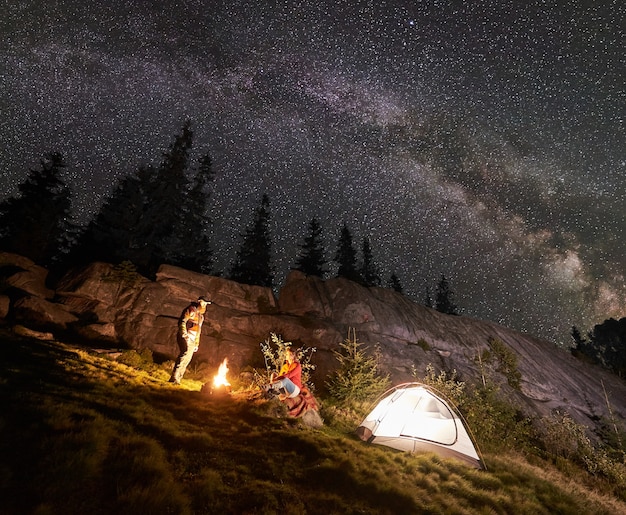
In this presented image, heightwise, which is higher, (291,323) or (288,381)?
(291,323)

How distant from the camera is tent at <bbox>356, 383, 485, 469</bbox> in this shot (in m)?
8.88

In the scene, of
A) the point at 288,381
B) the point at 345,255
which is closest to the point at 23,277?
the point at 288,381

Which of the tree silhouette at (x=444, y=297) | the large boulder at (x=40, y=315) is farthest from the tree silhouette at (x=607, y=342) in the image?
the large boulder at (x=40, y=315)

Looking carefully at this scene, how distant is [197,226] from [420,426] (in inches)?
1190

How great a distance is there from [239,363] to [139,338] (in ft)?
15.3

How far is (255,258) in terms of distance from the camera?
3766 centimetres

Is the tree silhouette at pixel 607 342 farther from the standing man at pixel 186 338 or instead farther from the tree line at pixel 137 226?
the standing man at pixel 186 338

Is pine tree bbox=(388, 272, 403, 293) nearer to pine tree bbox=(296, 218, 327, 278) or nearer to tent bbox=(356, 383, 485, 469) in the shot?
pine tree bbox=(296, 218, 327, 278)

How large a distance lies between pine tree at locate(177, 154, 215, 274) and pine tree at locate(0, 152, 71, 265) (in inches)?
389

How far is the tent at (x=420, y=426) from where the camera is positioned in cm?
888

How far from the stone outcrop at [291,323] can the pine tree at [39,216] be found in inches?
401

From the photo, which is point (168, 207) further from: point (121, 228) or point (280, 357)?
point (280, 357)

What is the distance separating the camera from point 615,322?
76.9 meters

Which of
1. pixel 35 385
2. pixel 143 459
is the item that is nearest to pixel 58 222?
pixel 35 385
